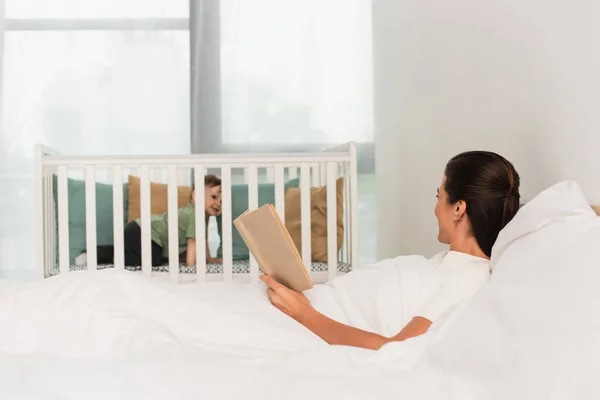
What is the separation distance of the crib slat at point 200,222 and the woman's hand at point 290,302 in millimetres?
776

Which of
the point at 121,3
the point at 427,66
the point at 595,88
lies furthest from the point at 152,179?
the point at 595,88

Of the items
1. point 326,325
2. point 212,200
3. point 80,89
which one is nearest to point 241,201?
Answer: point 212,200

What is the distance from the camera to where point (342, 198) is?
8.40 ft

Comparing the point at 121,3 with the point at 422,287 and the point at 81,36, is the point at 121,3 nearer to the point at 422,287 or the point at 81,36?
the point at 81,36

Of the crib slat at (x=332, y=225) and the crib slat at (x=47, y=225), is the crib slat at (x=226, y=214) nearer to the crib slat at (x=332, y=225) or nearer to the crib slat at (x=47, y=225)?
the crib slat at (x=332, y=225)

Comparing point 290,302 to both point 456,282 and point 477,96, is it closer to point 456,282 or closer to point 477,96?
point 456,282

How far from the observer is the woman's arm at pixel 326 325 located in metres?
1.20

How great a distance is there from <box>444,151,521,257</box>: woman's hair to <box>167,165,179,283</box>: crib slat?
3.38 ft

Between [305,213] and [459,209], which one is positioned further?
[305,213]

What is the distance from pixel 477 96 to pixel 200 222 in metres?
0.92

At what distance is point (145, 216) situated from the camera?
85.5 inches

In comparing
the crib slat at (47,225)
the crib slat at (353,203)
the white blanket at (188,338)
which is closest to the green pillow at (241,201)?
the crib slat at (353,203)

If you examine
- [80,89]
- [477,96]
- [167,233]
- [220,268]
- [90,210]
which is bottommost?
[220,268]

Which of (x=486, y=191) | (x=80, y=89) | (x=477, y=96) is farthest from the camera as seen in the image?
(x=80, y=89)
